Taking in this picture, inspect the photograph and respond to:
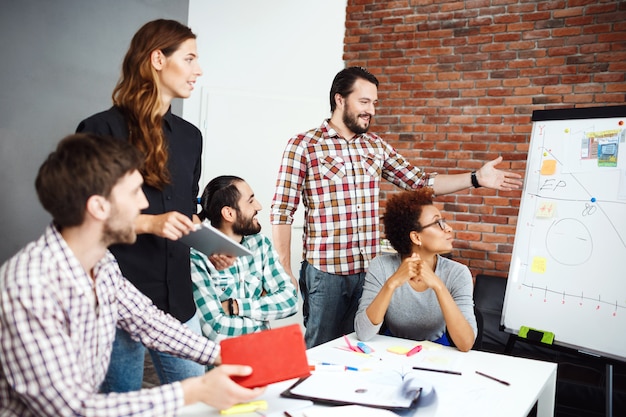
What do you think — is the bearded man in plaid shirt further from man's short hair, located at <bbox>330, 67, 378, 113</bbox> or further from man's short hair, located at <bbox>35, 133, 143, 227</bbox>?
man's short hair, located at <bbox>35, 133, 143, 227</bbox>

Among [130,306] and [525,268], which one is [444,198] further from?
[130,306]

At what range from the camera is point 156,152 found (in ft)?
Result: 5.52

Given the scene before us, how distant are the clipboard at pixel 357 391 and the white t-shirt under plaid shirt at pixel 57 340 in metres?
0.44

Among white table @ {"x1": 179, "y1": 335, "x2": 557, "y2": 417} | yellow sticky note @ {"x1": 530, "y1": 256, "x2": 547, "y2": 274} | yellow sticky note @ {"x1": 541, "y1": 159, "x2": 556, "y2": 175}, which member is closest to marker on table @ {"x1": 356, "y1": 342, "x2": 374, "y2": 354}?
white table @ {"x1": 179, "y1": 335, "x2": 557, "y2": 417}

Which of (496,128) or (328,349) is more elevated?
Answer: (496,128)

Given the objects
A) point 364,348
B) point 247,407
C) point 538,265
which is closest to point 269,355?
point 247,407

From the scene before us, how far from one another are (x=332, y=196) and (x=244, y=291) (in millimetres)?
832

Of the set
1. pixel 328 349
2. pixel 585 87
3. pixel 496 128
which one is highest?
pixel 585 87

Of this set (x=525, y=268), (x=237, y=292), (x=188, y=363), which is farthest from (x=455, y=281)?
(x=188, y=363)

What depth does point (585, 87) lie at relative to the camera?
4.00 m

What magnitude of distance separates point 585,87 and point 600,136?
1.73 m

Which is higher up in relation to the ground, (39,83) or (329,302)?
(39,83)

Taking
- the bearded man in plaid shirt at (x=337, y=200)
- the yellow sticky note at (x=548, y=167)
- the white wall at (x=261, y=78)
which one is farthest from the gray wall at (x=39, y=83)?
the yellow sticky note at (x=548, y=167)

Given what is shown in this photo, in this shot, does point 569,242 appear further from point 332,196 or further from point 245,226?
point 245,226
